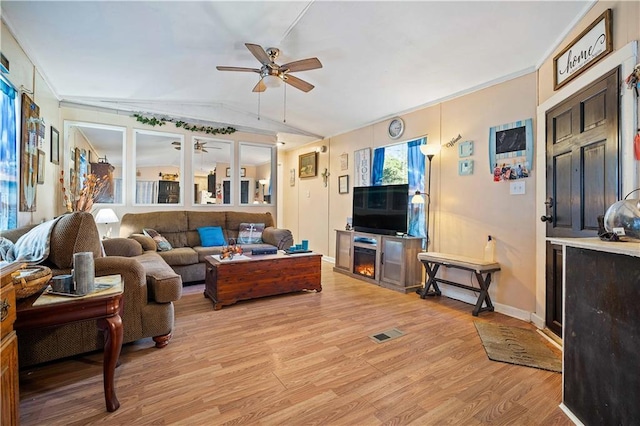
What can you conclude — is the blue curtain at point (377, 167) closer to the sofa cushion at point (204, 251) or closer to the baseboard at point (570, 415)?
the sofa cushion at point (204, 251)

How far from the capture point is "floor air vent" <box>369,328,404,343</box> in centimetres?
252

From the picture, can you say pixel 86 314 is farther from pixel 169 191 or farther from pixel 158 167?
pixel 158 167

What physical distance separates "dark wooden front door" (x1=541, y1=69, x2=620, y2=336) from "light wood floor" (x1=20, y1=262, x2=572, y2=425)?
0.81 m

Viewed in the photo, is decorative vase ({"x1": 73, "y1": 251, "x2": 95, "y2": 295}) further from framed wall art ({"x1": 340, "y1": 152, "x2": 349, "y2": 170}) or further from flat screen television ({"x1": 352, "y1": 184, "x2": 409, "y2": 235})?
framed wall art ({"x1": 340, "y1": 152, "x2": 349, "y2": 170})

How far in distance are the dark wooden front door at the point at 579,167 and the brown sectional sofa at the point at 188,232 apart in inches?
136

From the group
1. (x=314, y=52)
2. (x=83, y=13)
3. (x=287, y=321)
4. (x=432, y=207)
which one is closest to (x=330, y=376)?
(x=287, y=321)

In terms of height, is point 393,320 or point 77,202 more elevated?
point 77,202

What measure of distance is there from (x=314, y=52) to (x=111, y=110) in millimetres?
3518

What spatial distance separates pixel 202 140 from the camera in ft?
18.2

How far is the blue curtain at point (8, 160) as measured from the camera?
231 centimetres

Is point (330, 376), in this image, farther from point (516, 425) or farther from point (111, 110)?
point (111, 110)

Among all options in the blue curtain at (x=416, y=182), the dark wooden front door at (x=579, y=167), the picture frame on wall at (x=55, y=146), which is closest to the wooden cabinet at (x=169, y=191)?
→ the picture frame on wall at (x=55, y=146)

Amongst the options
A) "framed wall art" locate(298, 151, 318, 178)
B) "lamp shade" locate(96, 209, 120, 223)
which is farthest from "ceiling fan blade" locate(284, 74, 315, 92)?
"lamp shade" locate(96, 209, 120, 223)

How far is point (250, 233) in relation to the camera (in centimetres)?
506
